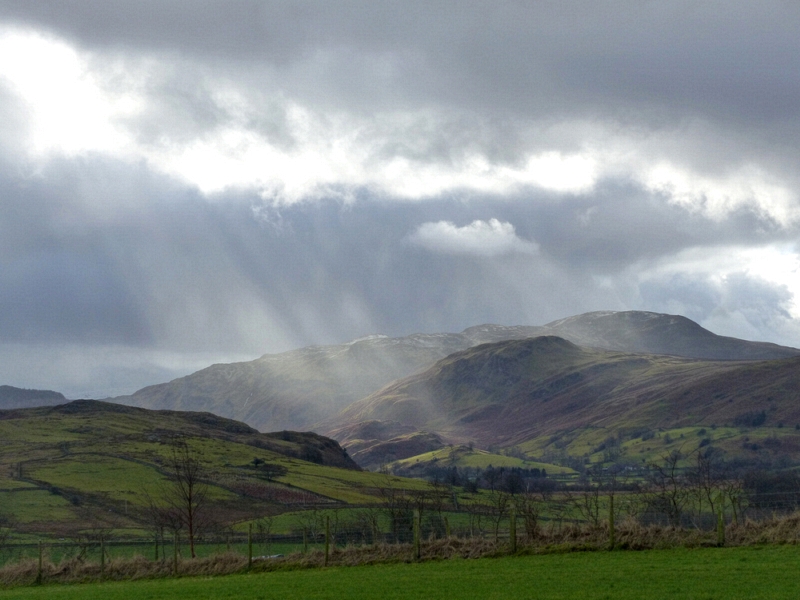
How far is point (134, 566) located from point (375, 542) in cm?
1571

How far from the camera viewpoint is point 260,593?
35.6 metres

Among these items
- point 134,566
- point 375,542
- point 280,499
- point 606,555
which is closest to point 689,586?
point 606,555

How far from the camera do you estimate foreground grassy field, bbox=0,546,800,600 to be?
96.6 ft

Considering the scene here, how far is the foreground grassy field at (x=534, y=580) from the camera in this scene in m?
29.5

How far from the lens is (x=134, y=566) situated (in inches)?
1983

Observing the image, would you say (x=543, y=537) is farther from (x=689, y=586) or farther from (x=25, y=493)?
(x=25, y=493)

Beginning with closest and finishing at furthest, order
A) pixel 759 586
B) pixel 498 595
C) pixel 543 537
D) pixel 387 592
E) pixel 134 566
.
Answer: pixel 759 586
pixel 498 595
pixel 387 592
pixel 543 537
pixel 134 566

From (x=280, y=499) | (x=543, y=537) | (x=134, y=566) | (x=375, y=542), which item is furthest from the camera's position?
(x=280, y=499)

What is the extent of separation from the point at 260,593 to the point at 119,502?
130m

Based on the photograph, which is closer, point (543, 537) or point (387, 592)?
point (387, 592)

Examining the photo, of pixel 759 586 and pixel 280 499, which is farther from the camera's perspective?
pixel 280 499

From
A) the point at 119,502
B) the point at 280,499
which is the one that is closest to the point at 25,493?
the point at 119,502

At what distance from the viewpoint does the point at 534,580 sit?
33.5 meters

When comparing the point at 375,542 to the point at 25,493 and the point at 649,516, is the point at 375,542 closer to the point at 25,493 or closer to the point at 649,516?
the point at 649,516
